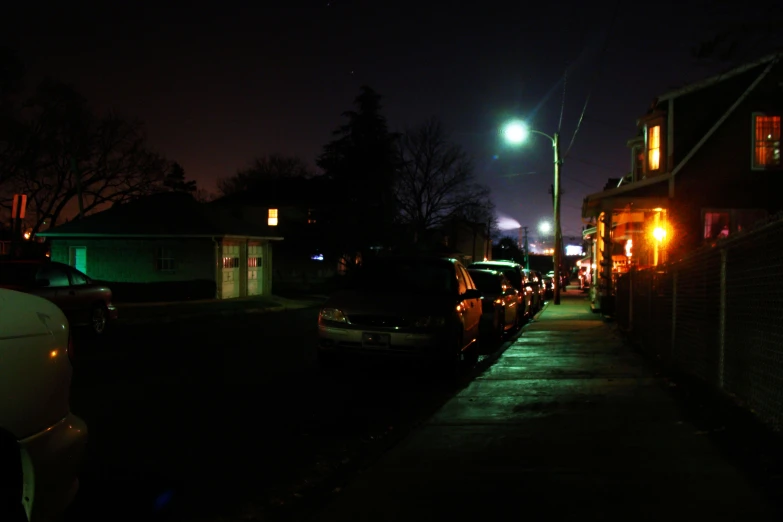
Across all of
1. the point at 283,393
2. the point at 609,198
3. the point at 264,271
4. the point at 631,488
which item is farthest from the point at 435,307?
the point at 264,271

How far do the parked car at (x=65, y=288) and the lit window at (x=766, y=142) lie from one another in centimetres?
1771

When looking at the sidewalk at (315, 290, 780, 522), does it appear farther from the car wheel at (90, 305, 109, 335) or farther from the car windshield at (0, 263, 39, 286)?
the car wheel at (90, 305, 109, 335)

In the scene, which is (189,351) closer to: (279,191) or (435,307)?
(435,307)

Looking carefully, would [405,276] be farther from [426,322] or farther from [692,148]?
[692,148]

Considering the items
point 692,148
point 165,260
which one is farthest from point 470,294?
point 165,260

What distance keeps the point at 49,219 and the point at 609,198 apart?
35.9 m

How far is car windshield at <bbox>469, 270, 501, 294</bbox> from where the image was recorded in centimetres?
1655

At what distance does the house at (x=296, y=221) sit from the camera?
48.4 m

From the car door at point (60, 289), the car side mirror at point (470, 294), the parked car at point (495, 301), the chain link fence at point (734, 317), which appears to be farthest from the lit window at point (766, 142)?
the car door at point (60, 289)

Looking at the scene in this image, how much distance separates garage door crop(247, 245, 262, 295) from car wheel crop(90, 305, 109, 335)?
15519 mm

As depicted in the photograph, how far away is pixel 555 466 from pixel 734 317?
2.98 m

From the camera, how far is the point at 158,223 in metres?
29.5

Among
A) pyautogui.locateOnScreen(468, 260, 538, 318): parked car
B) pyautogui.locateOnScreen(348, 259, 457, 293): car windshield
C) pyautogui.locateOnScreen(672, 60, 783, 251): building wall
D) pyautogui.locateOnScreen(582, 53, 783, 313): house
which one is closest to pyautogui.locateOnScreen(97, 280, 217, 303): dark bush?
pyautogui.locateOnScreen(468, 260, 538, 318): parked car

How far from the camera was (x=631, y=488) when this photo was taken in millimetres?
5234
